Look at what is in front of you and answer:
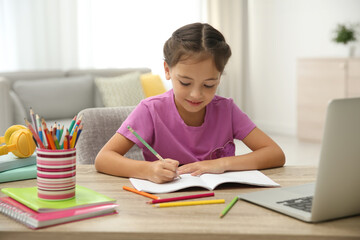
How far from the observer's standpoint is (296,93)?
621cm

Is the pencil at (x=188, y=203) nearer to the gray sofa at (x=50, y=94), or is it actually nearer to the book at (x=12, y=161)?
the book at (x=12, y=161)

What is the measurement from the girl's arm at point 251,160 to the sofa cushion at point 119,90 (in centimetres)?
349

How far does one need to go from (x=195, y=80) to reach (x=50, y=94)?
3.56m

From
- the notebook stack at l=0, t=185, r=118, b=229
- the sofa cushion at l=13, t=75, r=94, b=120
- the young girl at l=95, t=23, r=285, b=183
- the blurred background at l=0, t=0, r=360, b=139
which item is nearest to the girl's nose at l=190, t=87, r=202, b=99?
the young girl at l=95, t=23, r=285, b=183

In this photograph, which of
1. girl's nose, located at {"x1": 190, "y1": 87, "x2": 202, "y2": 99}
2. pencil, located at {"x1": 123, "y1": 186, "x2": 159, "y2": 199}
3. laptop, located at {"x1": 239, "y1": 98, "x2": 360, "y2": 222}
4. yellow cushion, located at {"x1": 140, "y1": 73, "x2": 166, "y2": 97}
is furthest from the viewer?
yellow cushion, located at {"x1": 140, "y1": 73, "x2": 166, "y2": 97}

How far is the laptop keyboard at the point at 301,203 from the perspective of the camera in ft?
3.41

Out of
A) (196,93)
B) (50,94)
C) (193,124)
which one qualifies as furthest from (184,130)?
(50,94)

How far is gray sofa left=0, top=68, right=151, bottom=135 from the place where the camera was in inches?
185

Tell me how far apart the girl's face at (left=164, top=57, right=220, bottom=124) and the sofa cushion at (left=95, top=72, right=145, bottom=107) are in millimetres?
3529

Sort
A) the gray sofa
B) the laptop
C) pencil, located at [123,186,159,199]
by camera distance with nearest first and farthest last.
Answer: the laptop → pencil, located at [123,186,159,199] → the gray sofa

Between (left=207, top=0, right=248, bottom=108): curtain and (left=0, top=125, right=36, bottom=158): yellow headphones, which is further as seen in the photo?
(left=207, top=0, right=248, bottom=108): curtain

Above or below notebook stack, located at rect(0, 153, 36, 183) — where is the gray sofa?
below

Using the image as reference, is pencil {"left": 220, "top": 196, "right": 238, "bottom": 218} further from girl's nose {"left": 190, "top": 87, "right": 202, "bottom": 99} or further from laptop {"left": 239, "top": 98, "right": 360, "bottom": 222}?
girl's nose {"left": 190, "top": 87, "right": 202, "bottom": 99}

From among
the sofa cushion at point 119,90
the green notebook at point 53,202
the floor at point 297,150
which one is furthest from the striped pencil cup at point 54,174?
the sofa cushion at point 119,90
